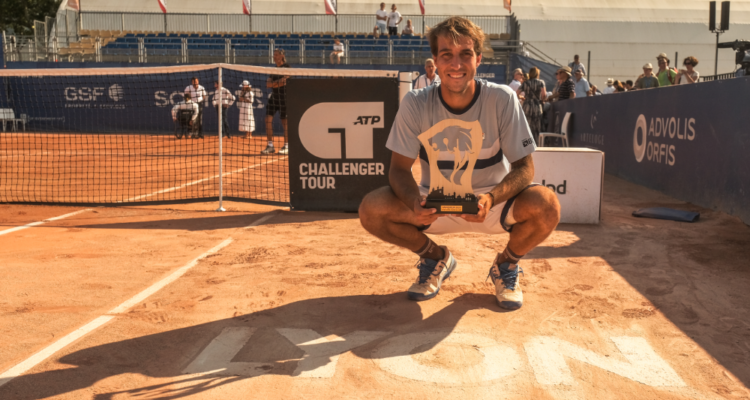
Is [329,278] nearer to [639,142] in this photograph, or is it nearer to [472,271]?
[472,271]

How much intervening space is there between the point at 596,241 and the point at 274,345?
138 inches

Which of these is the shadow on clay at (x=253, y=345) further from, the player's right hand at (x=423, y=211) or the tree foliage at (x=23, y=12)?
the tree foliage at (x=23, y=12)

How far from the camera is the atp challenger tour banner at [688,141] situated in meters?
6.86

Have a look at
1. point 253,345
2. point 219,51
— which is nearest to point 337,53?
point 219,51

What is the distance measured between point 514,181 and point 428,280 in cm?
87

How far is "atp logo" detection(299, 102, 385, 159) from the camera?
22.8 feet

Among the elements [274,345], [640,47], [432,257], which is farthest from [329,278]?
[640,47]

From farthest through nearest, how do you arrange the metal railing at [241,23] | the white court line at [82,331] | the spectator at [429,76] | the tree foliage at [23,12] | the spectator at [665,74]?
the tree foliage at [23,12]
the metal railing at [241,23]
the spectator at [665,74]
the spectator at [429,76]
the white court line at [82,331]

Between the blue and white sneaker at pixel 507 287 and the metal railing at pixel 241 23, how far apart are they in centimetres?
2605

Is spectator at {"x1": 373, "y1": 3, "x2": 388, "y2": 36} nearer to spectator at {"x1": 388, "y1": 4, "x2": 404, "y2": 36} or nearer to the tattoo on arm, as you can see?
spectator at {"x1": 388, "y1": 4, "x2": 404, "y2": 36}

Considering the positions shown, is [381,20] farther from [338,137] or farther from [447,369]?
[447,369]

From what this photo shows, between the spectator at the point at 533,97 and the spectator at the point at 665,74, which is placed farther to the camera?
the spectator at the point at 665,74

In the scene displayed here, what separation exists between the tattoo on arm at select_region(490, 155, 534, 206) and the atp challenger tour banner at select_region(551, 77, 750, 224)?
3897mm

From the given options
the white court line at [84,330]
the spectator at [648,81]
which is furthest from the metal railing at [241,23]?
the white court line at [84,330]
